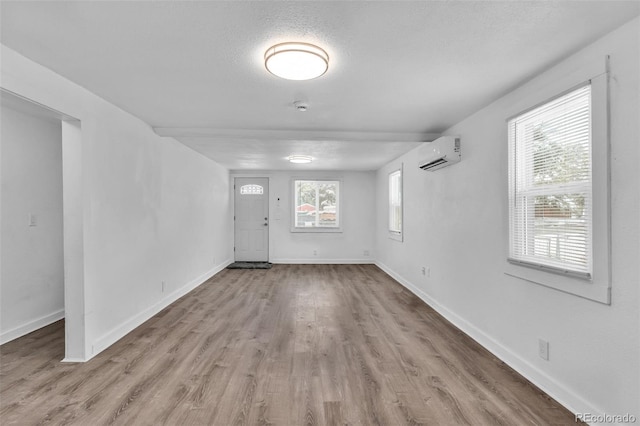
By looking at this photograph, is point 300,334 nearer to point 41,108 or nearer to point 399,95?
point 399,95

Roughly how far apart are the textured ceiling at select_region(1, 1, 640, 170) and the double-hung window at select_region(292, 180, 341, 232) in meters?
4.16

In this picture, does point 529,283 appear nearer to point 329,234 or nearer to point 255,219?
point 329,234

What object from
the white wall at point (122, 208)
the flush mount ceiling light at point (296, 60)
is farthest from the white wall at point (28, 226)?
the flush mount ceiling light at point (296, 60)

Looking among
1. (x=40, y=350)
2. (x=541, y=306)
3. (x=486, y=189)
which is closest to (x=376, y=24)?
(x=486, y=189)

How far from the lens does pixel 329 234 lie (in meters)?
7.48

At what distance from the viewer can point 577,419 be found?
184cm

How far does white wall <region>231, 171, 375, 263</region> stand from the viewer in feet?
24.2

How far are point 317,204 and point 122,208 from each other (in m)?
4.80

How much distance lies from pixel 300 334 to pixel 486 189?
7.72 ft

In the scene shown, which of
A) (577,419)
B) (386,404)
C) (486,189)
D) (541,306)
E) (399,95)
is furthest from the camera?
(486,189)

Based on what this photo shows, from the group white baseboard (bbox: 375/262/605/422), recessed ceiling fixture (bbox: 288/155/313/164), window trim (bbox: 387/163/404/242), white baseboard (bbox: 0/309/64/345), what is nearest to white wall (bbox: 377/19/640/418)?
white baseboard (bbox: 375/262/605/422)

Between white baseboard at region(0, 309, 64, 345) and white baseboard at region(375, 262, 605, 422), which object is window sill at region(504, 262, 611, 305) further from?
white baseboard at region(0, 309, 64, 345)

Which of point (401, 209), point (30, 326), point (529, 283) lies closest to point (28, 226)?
point (30, 326)

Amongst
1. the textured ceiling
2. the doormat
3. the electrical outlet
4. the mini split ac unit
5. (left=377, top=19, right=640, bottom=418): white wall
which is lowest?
the doormat
